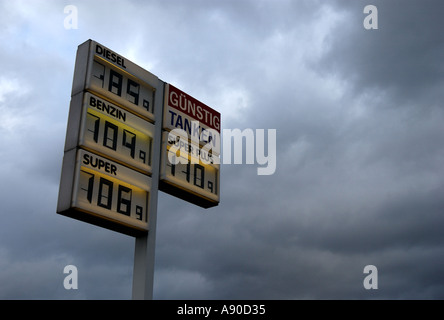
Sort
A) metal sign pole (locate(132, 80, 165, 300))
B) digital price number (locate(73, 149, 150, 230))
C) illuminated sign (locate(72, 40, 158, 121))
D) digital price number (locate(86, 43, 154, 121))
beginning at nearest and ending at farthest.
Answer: digital price number (locate(73, 149, 150, 230)), metal sign pole (locate(132, 80, 165, 300)), illuminated sign (locate(72, 40, 158, 121)), digital price number (locate(86, 43, 154, 121))

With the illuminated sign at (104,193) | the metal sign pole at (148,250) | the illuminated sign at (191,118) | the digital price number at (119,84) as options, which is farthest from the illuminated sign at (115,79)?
the illuminated sign at (104,193)

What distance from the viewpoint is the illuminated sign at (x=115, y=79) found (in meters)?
16.0

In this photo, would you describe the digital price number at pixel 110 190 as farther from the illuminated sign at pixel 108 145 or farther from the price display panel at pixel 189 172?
the price display panel at pixel 189 172

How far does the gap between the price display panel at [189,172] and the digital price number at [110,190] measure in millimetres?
1037

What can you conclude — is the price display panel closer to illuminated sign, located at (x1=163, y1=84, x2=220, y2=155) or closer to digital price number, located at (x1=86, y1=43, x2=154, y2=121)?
illuminated sign, located at (x1=163, y1=84, x2=220, y2=155)

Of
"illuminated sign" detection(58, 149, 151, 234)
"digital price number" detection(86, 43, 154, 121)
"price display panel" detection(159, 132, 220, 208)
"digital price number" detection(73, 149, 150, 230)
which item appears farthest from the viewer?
"price display panel" detection(159, 132, 220, 208)

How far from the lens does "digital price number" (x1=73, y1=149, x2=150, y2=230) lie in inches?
584

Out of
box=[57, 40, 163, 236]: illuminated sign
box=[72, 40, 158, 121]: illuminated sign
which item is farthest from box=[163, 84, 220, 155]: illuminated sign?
box=[57, 40, 163, 236]: illuminated sign

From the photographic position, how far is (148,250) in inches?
634

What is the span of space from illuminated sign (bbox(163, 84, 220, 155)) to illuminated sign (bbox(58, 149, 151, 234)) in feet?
8.61
